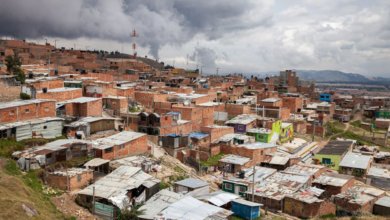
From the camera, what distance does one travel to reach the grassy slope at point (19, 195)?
14.1 meters

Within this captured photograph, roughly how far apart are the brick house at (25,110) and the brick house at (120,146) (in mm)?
4366

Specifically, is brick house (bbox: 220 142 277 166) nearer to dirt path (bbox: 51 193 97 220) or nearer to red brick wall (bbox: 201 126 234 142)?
red brick wall (bbox: 201 126 234 142)

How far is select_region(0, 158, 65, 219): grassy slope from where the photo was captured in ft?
46.3

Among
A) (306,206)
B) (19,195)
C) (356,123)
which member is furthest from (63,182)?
(356,123)

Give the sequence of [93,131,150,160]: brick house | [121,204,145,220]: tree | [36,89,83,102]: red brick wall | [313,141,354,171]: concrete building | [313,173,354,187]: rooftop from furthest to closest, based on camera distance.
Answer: [313,141,354,171]: concrete building → [36,89,83,102]: red brick wall → [313,173,354,187]: rooftop → [93,131,150,160]: brick house → [121,204,145,220]: tree

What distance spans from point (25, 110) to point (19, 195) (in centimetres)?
1003

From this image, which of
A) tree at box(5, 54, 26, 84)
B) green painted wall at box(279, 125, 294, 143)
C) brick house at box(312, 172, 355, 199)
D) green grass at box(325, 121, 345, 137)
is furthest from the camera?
green grass at box(325, 121, 345, 137)

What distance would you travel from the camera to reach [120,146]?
24.1m

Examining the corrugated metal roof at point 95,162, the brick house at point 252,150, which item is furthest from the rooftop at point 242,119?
the corrugated metal roof at point 95,162

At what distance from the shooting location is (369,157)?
115ft

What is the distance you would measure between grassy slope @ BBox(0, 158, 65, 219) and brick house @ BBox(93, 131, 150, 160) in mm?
4597

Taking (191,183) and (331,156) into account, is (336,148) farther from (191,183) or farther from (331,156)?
(191,183)

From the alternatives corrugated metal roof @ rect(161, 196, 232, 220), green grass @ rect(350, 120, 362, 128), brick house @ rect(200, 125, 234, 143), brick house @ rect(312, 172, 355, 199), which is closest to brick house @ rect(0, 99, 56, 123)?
corrugated metal roof @ rect(161, 196, 232, 220)

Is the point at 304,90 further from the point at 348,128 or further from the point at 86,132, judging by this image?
the point at 86,132
